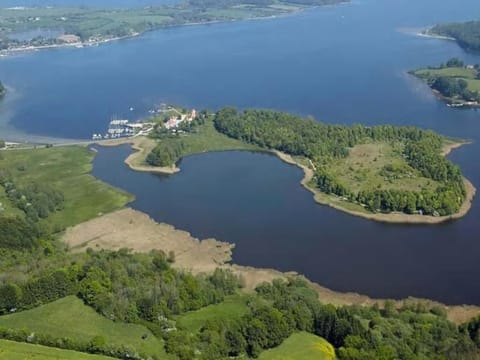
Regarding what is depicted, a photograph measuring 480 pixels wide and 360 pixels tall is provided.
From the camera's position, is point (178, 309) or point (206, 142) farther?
point (206, 142)

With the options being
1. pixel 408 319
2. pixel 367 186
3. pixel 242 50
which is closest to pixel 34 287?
pixel 408 319

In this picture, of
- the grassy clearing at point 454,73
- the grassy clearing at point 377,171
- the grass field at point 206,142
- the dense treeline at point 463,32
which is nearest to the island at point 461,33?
the dense treeline at point 463,32

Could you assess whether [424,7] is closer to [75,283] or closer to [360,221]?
[360,221]

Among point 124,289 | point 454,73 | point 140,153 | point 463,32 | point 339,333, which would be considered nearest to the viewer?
point 339,333

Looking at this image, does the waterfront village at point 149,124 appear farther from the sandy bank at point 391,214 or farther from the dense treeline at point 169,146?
the sandy bank at point 391,214

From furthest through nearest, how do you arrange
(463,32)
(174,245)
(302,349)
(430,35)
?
(430,35) → (463,32) → (174,245) → (302,349)

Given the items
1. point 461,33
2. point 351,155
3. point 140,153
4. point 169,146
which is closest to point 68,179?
point 140,153

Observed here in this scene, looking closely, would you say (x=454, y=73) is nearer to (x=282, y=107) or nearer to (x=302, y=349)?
(x=282, y=107)
